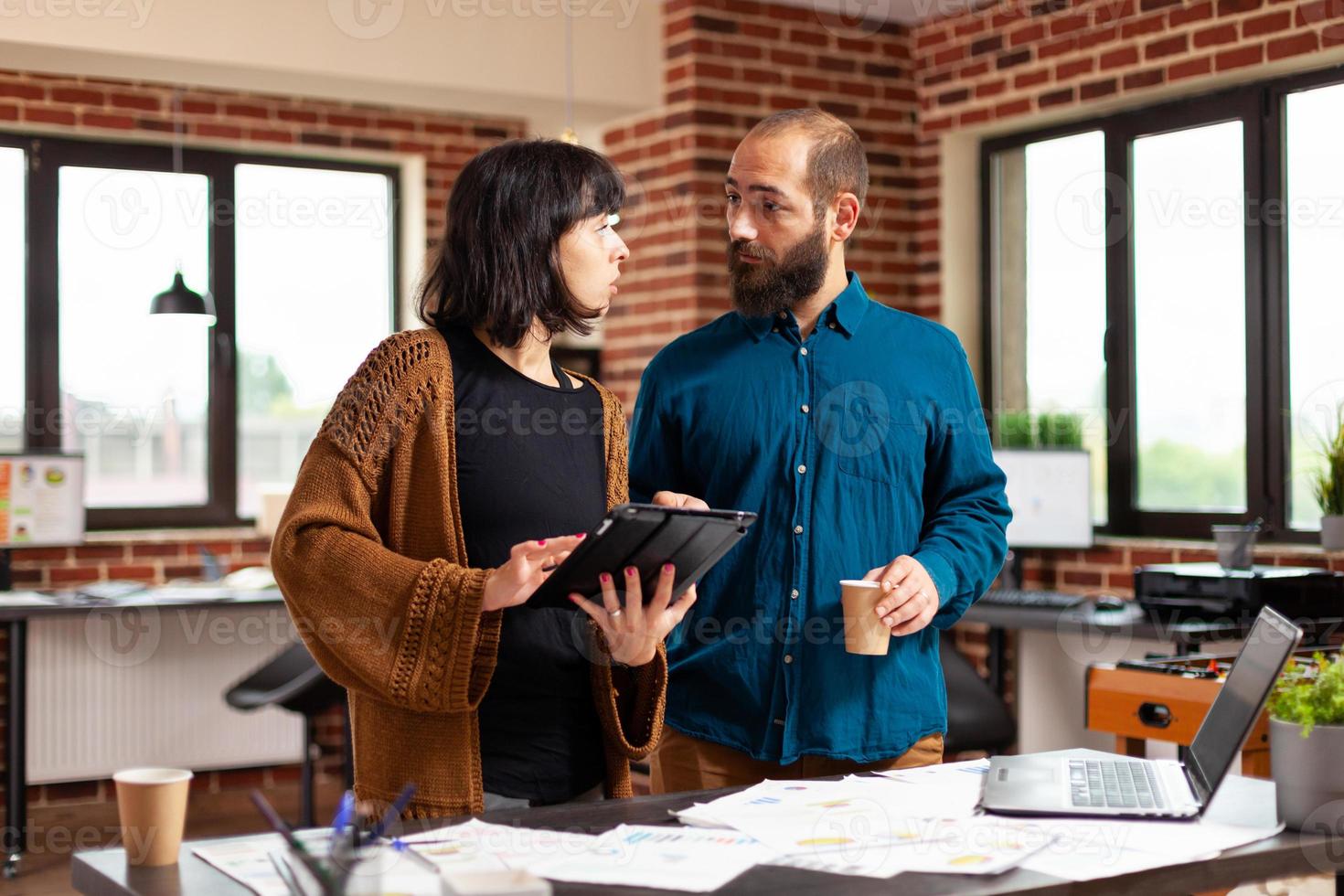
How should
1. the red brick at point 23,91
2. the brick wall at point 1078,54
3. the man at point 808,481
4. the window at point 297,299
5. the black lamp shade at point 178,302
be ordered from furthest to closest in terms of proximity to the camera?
1. the window at point 297,299
2. the red brick at point 23,91
3. the black lamp shade at point 178,302
4. the brick wall at point 1078,54
5. the man at point 808,481

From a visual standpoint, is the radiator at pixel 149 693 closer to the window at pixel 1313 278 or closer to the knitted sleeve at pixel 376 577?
the window at pixel 1313 278

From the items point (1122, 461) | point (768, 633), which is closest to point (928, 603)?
point (768, 633)

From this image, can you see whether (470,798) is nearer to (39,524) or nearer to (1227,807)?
(1227,807)

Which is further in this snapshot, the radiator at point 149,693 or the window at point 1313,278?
the radiator at point 149,693

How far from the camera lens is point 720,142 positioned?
5.16m

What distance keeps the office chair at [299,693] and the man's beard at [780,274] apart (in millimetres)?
2888

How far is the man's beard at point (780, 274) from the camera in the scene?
7.47ft

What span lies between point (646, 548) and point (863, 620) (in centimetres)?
40

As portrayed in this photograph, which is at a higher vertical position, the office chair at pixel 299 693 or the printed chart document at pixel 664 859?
the printed chart document at pixel 664 859

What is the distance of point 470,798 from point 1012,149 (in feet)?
14.2

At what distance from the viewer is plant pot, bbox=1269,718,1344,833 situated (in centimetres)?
171

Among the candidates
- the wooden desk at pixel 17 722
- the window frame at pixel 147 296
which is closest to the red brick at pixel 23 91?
the window frame at pixel 147 296

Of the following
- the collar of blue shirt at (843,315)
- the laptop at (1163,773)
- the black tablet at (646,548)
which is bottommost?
the laptop at (1163,773)

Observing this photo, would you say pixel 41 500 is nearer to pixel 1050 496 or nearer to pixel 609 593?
pixel 1050 496
